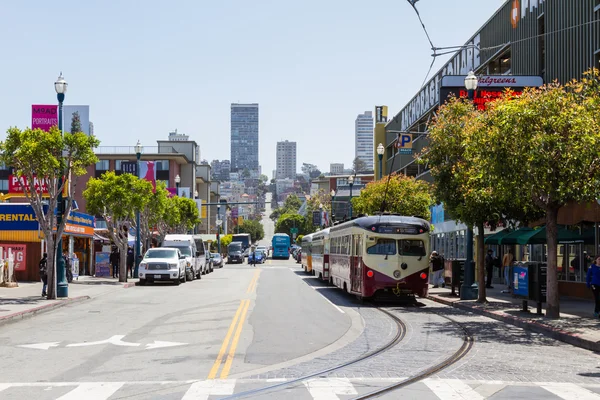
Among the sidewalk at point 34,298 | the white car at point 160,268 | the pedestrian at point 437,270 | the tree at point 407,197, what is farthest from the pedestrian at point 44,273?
the tree at point 407,197

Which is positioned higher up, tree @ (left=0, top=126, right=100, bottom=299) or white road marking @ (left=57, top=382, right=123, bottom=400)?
tree @ (left=0, top=126, right=100, bottom=299)

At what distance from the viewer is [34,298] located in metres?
25.8

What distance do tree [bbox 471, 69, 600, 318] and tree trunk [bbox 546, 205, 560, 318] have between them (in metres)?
0.60

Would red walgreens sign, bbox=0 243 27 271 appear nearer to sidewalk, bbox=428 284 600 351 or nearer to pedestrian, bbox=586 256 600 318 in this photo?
sidewalk, bbox=428 284 600 351

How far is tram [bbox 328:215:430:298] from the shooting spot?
24625 mm

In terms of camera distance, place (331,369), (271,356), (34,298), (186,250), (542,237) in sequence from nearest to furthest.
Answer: (331,369)
(271,356)
(34,298)
(542,237)
(186,250)

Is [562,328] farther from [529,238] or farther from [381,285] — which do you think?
[529,238]

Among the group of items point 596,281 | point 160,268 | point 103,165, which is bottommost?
point 160,268

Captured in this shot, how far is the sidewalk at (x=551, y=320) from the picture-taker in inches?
603

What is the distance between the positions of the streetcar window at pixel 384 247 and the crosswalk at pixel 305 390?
14.5 metres

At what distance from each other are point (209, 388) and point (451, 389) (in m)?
3.07

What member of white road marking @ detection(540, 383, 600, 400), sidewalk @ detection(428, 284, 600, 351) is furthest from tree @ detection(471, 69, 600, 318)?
white road marking @ detection(540, 383, 600, 400)

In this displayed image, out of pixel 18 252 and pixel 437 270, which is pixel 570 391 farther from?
pixel 18 252

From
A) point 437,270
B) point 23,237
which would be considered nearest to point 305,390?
point 437,270
